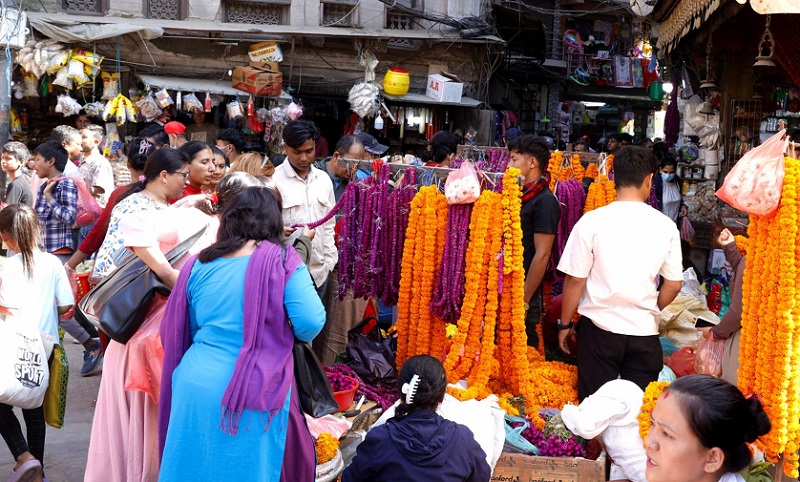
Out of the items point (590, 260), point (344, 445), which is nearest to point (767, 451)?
point (590, 260)

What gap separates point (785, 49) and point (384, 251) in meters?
3.75

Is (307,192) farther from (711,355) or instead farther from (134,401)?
(711,355)

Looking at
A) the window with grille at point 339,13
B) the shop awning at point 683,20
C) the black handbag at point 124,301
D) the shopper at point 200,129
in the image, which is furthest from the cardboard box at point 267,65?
the black handbag at point 124,301

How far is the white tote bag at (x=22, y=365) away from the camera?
4078 millimetres

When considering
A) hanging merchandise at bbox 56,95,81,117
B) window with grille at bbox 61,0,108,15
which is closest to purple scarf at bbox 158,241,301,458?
hanging merchandise at bbox 56,95,81,117

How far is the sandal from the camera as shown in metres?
4.26

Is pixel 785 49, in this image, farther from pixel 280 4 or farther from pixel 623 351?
pixel 280 4

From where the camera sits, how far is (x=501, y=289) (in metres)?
4.42

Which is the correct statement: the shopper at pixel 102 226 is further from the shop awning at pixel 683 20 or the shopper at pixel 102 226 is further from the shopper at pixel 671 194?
the shopper at pixel 671 194

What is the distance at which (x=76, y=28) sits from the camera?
1202 cm

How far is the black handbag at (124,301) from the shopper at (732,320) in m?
2.77

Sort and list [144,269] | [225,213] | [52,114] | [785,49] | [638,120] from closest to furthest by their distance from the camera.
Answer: [225,213] < [144,269] < [785,49] < [52,114] < [638,120]

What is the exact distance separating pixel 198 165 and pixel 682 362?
127 inches

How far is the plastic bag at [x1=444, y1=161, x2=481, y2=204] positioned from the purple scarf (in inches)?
56.2
